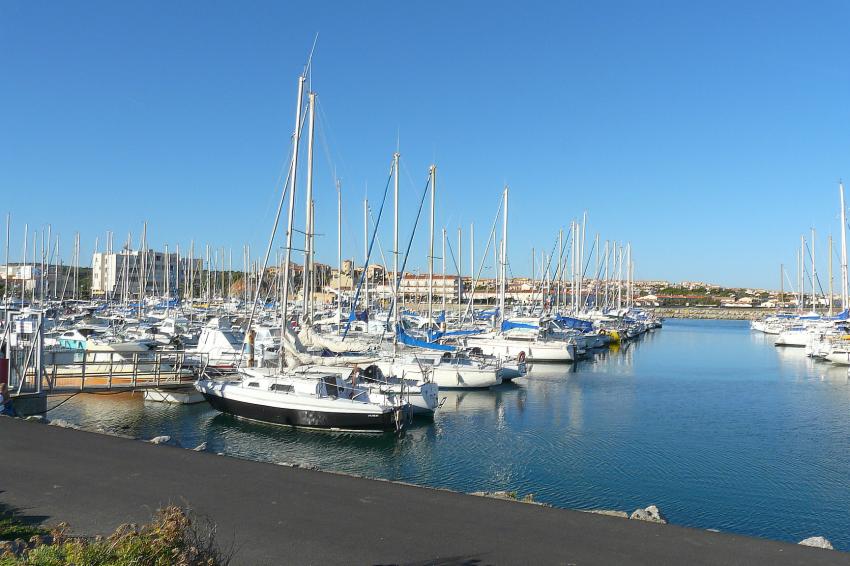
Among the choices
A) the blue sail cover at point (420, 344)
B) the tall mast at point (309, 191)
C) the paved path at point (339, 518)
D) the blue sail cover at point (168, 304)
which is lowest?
the paved path at point (339, 518)

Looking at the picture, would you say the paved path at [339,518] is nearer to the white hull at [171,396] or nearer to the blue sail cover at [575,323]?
the white hull at [171,396]

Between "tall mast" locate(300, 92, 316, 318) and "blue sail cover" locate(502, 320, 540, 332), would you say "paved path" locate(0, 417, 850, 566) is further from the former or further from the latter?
"blue sail cover" locate(502, 320, 540, 332)

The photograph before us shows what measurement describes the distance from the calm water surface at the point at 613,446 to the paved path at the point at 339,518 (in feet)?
20.3

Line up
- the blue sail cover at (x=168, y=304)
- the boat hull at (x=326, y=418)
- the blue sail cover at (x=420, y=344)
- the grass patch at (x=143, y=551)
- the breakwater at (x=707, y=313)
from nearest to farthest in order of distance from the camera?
the grass patch at (x=143, y=551)
the boat hull at (x=326, y=418)
the blue sail cover at (x=420, y=344)
the blue sail cover at (x=168, y=304)
the breakwater at (x=707, y=313)

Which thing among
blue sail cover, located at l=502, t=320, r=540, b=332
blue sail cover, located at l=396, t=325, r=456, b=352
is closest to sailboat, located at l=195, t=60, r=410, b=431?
blue sail cover, located at l=396, t=325, r=456, b=352

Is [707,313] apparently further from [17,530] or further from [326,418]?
[17,530]

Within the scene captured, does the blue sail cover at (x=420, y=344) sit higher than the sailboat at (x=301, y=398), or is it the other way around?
the blue sail cover at (x=420, y=344)

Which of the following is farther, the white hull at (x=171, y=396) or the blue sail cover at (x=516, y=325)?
the blue sail cover at (x=516, y=325)

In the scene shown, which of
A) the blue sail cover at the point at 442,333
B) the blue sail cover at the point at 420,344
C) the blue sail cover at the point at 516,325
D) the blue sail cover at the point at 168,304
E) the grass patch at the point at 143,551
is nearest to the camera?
the grass patch at the point at 143,551

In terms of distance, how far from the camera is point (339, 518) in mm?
9156

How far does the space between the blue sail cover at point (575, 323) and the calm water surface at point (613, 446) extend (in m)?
22.0

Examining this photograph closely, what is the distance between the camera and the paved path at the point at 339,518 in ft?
26.2

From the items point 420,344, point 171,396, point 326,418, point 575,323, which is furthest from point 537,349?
point 326,418

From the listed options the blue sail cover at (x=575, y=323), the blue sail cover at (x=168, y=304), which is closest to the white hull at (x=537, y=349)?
the blue sail cover at (x=575, y=323)
